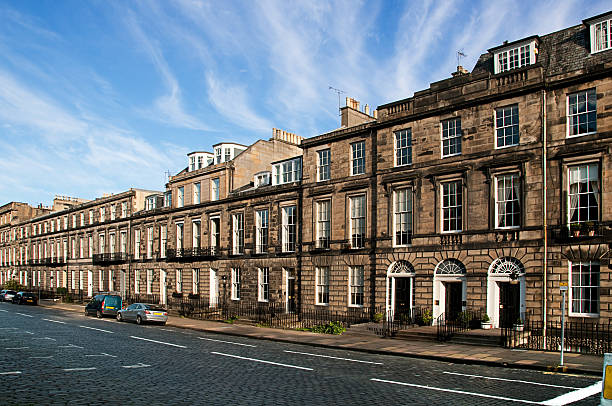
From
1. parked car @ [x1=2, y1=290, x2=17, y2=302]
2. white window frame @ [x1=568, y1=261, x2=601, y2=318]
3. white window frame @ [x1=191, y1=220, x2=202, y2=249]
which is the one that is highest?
white window frame @ [x1=191, y1=220, x2=202, y2=249]

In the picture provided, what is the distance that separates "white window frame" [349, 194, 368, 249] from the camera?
29.5 m

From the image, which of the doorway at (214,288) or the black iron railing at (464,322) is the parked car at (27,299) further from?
the black iron railing at (464,322)

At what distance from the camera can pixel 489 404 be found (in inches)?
428

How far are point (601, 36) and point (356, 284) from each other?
16.9m

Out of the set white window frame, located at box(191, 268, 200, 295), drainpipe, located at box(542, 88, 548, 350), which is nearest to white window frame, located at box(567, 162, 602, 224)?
drainpipe, located at box(542, 88, 548, 350)

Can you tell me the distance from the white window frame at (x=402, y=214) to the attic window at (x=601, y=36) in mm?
10364

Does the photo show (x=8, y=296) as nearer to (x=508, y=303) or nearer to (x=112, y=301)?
(x=112, y=301)

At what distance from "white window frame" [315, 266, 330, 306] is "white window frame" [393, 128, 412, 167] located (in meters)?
8.02

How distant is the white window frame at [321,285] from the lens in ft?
104

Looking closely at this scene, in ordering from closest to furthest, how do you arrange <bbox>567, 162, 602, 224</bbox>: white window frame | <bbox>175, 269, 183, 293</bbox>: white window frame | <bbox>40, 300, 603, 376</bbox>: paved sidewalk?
<bbox>40, 300, 603, 376</bbox>: paved sidewalk, <bbox>567, 162, 602, 224</bbox>: white window frame, <bbox>175, 269, 183, 293</bbox>: white window frame

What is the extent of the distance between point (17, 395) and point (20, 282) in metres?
80.5

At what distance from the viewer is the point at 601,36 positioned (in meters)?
22.8

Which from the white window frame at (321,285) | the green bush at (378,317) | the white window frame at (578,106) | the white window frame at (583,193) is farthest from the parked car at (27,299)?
the white window frame at (578,106)

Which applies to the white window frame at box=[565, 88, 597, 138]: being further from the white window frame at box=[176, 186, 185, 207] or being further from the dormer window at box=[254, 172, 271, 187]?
the white window frame at box=[176, 186, 185, 207]
